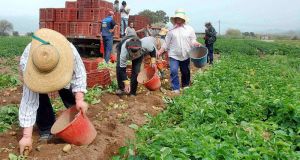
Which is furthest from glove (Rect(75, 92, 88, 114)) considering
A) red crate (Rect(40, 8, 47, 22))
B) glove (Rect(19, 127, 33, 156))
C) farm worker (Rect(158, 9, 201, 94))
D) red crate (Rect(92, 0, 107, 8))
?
red crate (Rect(40, 8, 47, 22))

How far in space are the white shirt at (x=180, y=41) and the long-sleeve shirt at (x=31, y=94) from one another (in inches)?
168

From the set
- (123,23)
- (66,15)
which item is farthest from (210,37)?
(66,15)

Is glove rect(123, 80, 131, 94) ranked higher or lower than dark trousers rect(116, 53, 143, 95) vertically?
lower

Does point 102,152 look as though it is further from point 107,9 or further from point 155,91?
point 107,9

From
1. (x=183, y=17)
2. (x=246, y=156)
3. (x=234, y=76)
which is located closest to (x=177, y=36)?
(x=183, y=17)

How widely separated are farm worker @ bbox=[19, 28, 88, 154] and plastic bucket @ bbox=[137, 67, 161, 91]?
124 inches

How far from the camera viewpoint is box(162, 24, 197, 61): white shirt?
8.48 m

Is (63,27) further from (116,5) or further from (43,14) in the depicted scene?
(116,5)

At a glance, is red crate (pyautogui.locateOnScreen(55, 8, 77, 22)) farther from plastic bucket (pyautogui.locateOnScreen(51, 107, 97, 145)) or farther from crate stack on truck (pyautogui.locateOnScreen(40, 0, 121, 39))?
plastic bucket (pyautogui.locateOnScreen(51, 107, 97, 145))

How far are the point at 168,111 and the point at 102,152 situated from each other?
2.11 meters

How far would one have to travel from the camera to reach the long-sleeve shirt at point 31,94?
13.8 ft

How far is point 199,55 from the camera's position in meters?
9.35

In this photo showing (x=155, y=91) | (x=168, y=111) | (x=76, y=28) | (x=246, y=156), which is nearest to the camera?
(x=246, y=156)

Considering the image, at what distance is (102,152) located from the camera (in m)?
4.34
